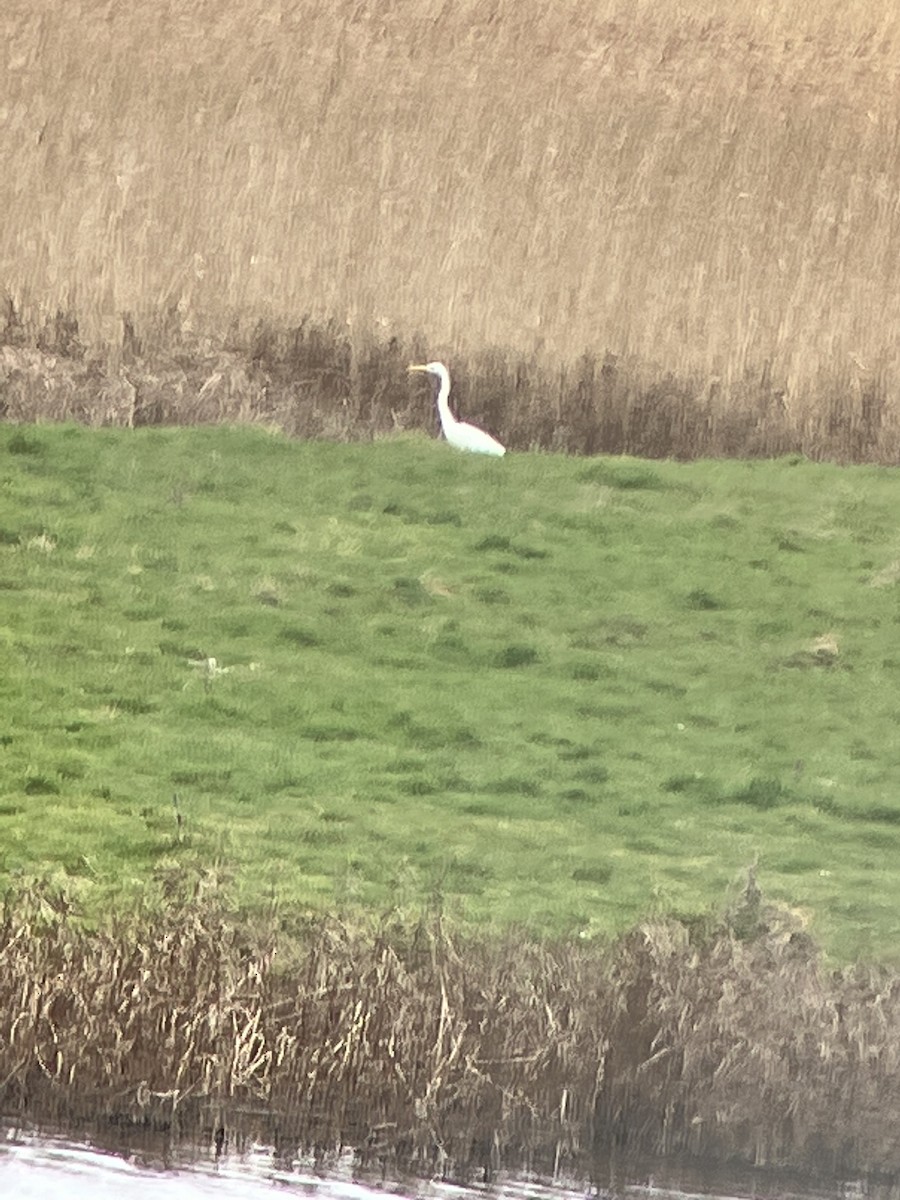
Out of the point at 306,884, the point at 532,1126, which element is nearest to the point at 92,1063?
the point at 306,884

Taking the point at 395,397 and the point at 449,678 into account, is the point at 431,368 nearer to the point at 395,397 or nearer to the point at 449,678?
the point at 395,397

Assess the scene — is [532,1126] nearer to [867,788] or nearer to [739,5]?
[867,788]

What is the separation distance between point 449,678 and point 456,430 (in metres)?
0.46

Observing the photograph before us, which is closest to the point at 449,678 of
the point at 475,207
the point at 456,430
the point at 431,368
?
the point at 456,430

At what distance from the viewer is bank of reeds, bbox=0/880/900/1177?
2705 millimetres

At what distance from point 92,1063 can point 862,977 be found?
1199 mm

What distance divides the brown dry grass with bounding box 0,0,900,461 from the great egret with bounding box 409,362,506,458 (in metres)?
0.04

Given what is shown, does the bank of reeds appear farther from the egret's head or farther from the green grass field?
the egret's head

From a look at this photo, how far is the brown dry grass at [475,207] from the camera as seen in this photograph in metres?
3.25

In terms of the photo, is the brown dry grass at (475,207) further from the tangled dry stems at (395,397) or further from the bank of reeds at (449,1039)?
the bank of reeds at (449,1039)

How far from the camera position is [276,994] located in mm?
2764

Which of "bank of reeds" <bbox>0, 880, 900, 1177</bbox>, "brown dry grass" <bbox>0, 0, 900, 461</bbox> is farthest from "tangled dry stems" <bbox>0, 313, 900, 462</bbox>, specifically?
"bank of reeds" <bbox>0, 880, 900, 1177</bbox>

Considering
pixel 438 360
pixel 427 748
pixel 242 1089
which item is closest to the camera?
pixel 242 1089

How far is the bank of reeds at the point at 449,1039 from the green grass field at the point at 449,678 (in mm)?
70
